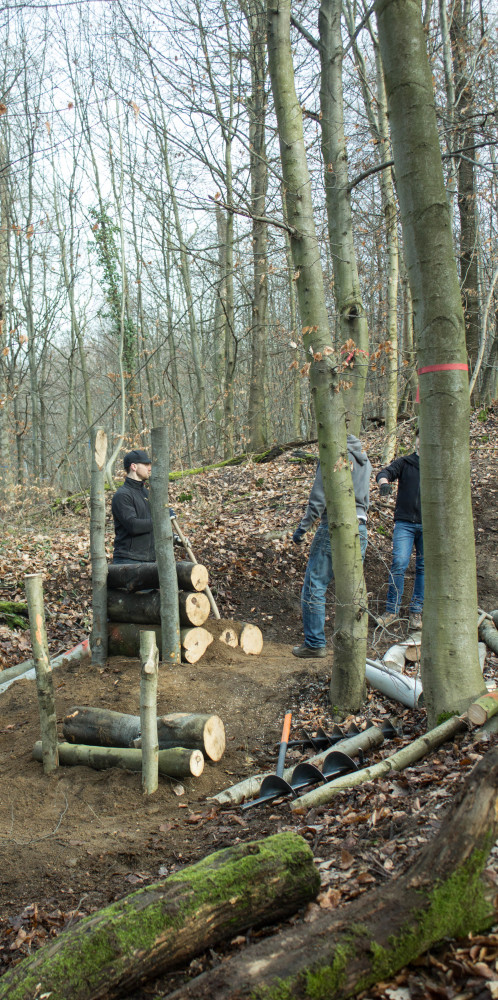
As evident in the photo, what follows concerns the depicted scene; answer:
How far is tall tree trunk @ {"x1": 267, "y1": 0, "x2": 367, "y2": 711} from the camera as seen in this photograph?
5258 millimetres

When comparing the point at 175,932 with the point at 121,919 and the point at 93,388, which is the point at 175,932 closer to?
the point at 121,919

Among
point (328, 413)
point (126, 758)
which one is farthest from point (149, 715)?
point (328, 413)

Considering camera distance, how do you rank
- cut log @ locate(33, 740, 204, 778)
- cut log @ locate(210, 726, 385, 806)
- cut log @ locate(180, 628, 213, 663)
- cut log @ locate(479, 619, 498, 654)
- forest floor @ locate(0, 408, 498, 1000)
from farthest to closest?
1. cut log @ locate(180, 628, 213, 663)
2. cut log @ locate(479, 619, 498, 654)
3. cut log @ locate(33, 740, 204, 778)
4. cut log @ locate(210, 726, 385, 806)
5. forest floor @ locate(0, 408, 498, 1000)

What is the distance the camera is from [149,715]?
452 centimetres

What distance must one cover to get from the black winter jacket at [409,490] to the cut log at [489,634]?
1.41 meters

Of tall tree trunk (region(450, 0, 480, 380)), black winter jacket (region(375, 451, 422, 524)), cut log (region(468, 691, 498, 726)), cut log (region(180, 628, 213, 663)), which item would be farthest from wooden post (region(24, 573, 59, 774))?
tall tree trunk (region(450, 0, 480, 380))

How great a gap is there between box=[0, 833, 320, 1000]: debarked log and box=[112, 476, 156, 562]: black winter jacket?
16.4 ft

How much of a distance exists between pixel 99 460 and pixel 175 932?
5.25 m

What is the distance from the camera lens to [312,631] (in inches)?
269

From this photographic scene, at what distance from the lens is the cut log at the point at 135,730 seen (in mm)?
4895

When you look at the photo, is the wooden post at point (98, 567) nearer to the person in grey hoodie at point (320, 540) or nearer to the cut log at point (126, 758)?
the cut log at point (126, 758)

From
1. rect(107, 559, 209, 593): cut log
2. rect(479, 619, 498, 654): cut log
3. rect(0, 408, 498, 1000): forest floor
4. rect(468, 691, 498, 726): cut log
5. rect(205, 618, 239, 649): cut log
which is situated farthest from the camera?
Result: rect(205, 618, 239, 649): cut log

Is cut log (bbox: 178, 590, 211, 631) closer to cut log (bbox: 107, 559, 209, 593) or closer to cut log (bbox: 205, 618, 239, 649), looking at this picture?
cut log (bbox: 107, 559, 209, 593)

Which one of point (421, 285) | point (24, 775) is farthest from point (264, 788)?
point (421, 285)
